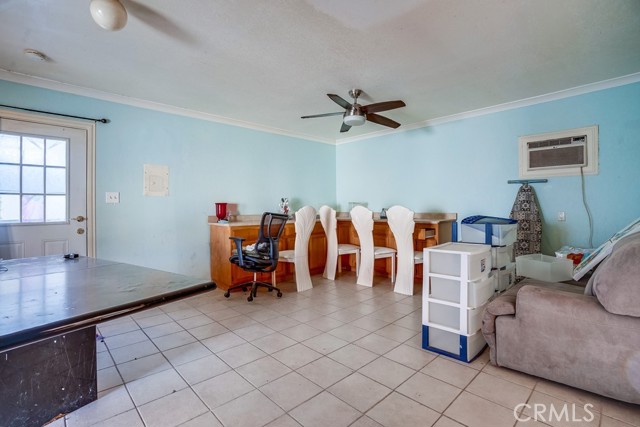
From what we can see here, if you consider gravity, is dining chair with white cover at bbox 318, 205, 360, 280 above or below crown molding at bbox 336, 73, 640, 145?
below

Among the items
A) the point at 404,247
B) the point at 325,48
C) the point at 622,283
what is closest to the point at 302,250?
the point at 404,247

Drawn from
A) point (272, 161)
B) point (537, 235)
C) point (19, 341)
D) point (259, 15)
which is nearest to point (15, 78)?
point (259, 15)

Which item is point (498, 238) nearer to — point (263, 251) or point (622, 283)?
point (622, 283)

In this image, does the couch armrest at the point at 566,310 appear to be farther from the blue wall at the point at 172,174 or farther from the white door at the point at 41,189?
the white door at the point at 41,189

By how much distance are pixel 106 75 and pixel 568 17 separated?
4.11 m

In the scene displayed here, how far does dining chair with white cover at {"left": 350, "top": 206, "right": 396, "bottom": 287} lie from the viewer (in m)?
4.19

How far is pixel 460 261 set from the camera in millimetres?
2145

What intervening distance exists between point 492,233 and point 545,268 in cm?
86

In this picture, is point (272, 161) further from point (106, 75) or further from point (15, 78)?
point (15, 78)

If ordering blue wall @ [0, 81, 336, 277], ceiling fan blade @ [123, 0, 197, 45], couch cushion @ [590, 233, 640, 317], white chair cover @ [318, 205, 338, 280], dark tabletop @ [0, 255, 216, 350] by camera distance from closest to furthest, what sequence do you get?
dark tabletop @ [0, 255, 216, 350] < couch cushion @ [590, 233, 640, 317] < ceiling fan blade @ [123, 0, 197, 45] < blue wall @ [0, 81, 336, 277] < white chair cover @ [318, 205, 338, 280]

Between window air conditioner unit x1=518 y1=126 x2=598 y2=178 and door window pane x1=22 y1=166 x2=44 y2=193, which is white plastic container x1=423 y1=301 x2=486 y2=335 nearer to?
window air conditioner unit x1=518 y1=126 x2=598 y2=178

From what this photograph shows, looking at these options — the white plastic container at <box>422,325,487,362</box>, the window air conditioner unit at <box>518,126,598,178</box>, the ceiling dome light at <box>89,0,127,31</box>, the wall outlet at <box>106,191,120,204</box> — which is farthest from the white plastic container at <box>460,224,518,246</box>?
the wall outlet at <box>106,191,120,204</box>

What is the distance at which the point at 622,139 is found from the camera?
319cm

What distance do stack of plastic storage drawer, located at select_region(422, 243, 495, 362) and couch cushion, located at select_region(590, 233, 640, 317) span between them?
68 centimetres
